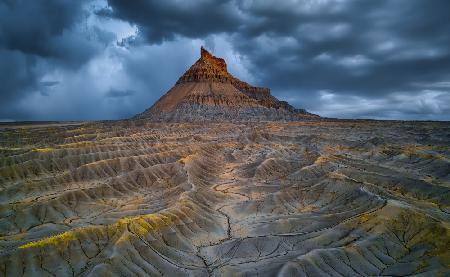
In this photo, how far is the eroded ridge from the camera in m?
34.9

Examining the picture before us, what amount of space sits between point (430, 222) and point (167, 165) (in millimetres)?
55105

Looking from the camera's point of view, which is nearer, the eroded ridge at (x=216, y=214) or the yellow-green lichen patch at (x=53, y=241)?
the eroded ridge at (x=216, y=214)

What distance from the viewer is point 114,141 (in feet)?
368

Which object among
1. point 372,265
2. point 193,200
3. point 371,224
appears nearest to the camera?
point 372,265

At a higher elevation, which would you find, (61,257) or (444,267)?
(444,267)

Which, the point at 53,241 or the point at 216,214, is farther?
the point at 216,214

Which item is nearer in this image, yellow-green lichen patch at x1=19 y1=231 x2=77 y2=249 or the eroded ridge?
the eroded ridge

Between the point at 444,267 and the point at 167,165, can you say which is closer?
the point at 444,267

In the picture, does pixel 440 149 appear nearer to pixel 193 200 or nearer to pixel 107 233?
pixel 193 200

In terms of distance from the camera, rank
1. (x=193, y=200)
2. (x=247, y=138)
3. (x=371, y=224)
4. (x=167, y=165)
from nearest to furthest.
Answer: (x=371, y=224) → (x=193, y=200) → (x=167, y=165) → (x=247, y=138)

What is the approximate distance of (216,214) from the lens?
5488 cm

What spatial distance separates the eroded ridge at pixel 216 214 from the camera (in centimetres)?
3491

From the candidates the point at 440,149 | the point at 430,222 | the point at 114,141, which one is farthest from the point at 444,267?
the point at 114,141

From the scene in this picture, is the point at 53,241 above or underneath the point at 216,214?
above
